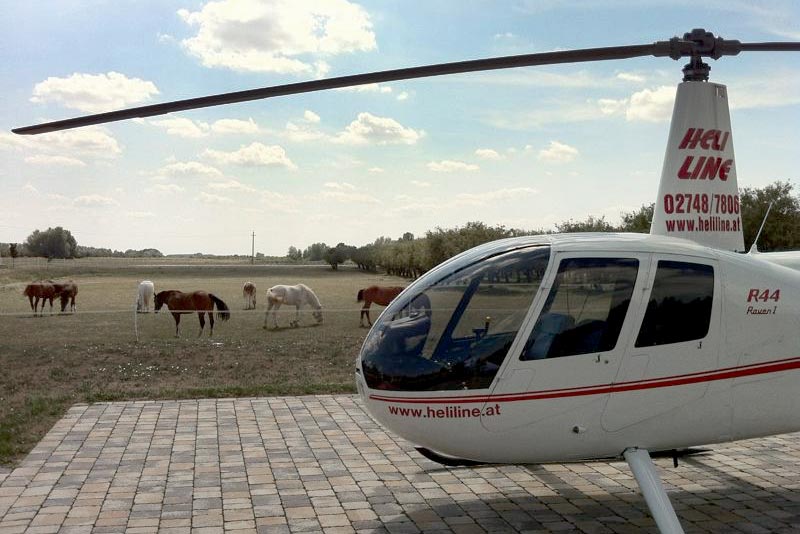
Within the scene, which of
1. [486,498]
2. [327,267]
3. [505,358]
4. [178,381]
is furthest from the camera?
[327,267]

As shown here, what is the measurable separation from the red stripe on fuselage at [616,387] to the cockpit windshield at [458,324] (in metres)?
0.08

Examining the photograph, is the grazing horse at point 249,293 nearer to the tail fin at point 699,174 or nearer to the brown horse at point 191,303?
the brown horse at point 191,303

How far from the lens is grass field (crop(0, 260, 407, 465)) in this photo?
10.4 metres

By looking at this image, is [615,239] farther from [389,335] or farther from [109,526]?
[109,526]

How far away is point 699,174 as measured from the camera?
20.1 feet

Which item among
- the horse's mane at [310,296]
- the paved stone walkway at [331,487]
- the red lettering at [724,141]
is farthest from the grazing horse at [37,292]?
the red lettering at [724,141]

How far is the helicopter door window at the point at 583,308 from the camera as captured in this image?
5168 millimetres

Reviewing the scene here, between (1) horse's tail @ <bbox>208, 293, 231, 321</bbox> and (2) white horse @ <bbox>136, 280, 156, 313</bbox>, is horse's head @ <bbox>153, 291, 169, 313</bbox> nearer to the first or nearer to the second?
(2) white horse @ <bbox>136, 280, 156, 313</bbox>

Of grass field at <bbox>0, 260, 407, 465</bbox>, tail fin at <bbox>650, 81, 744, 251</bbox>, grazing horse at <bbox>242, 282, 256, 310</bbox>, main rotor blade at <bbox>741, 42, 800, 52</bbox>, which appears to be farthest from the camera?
grazing horse at <bbox>242, 282, 256, 310</bbox>

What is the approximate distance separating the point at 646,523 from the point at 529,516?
0.83 m

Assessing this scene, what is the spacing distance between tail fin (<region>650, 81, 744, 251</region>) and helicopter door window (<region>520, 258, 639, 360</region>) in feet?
3.37

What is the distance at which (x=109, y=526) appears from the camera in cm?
561

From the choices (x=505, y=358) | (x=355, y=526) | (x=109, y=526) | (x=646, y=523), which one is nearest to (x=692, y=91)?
(x=505, y=358)

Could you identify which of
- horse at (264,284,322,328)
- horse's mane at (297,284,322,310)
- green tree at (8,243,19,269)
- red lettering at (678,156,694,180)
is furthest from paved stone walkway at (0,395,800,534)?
green tree at (8,243,19,269)
